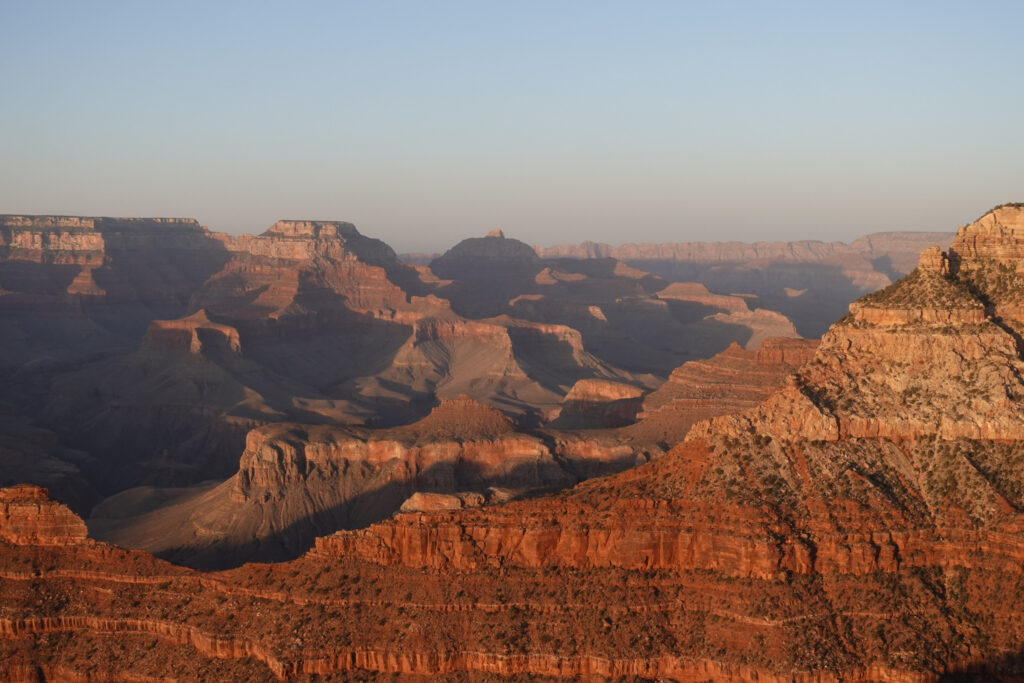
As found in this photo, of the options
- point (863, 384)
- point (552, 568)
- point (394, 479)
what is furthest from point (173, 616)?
point (394, 479)

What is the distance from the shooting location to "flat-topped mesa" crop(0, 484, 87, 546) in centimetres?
5750

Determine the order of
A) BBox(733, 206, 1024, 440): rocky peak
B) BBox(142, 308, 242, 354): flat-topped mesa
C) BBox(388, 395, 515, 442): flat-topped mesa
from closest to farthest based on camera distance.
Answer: BBox(733, 206, 1024, 440): rocky peak, BBox(388, 395, 515, 442): flat-topped mesa, BBox(142, 308, 242, 354): flat-topped mesa

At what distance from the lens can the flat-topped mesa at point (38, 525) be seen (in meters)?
57.5

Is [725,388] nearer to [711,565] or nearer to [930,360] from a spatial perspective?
[930,360]

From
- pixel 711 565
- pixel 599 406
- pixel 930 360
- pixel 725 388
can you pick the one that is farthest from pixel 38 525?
pixel 599 406

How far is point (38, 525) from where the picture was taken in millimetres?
57531

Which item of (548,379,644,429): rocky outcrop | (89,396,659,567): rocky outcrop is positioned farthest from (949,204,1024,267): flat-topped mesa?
(548,379,644,429): rocky outcrop

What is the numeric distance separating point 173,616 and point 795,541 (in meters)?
28.0

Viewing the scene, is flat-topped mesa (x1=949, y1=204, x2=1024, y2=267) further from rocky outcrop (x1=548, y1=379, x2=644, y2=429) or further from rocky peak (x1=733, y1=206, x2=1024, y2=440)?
rocky outcrop (x1=548, y1=379, x2=644, y2=429)

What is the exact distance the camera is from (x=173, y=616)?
172 feet

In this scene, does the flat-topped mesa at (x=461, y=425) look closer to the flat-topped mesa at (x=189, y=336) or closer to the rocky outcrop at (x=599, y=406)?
the rocky outcrop at (x=599, y=406)

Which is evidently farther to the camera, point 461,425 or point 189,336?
point 189,336

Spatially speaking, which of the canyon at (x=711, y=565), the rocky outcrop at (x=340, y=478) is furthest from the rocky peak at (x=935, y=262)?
the rocky outcrop at (x=340, y=478)

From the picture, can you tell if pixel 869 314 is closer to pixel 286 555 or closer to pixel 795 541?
pixel 795 541
